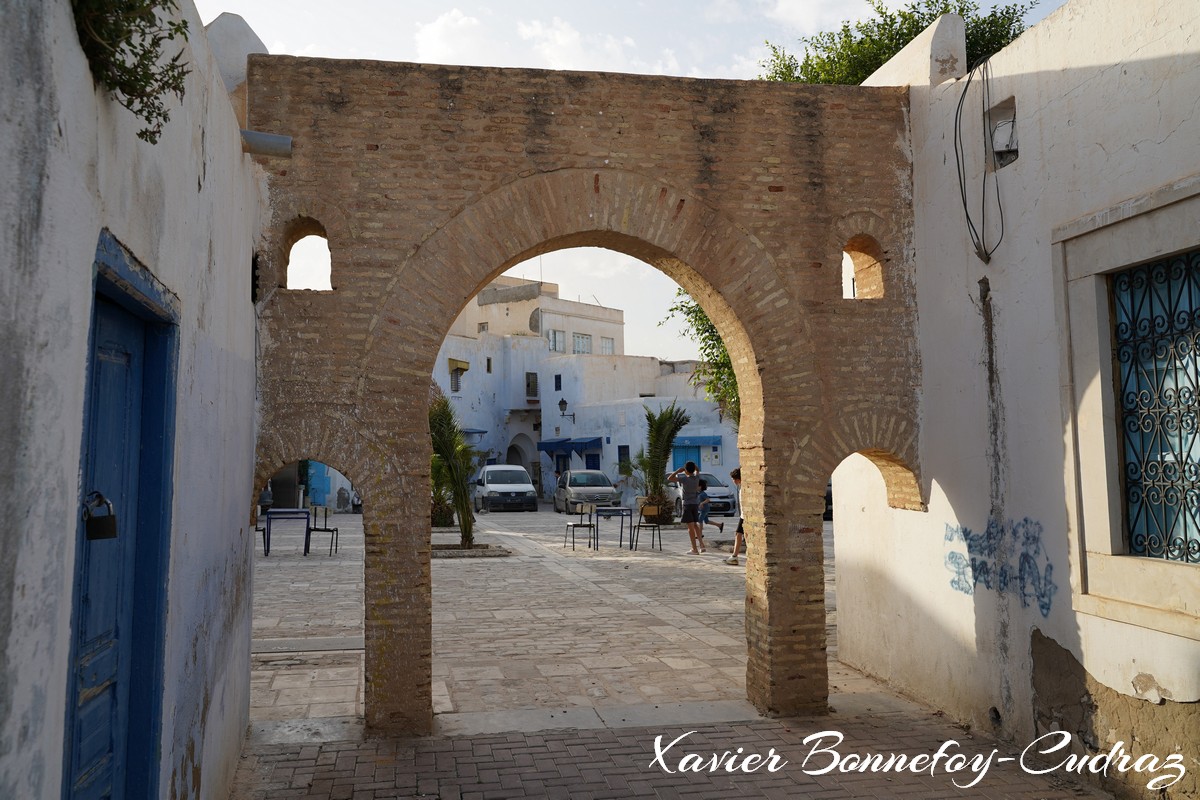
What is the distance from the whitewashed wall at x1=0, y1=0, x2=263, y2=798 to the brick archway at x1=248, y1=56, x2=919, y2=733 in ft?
6.01

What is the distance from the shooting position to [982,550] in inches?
253

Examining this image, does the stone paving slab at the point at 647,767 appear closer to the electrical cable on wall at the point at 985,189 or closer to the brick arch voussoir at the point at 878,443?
the brick arch voussoir at the point at 878,443

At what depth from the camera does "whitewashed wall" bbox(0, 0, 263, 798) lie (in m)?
2.02

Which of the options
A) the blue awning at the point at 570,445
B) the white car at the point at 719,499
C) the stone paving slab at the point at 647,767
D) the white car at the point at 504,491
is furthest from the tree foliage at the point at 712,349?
the blue awning at the point at 570,445

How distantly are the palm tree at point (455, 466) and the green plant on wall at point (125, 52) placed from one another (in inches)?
562

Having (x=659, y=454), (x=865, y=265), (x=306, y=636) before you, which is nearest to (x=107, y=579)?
(x=865, y=265)

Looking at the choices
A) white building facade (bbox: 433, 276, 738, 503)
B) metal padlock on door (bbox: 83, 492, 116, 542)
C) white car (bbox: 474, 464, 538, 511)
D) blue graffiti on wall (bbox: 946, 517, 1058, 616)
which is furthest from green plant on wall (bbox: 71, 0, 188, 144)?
white building facade (bbox: 433, 276, 738, 503)

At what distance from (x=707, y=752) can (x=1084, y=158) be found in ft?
14.1

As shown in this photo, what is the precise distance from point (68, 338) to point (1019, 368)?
5.49m

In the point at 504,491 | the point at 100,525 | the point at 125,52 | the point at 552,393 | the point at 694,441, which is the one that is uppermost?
the point at 552,393

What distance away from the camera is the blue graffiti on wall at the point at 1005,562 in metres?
5.77

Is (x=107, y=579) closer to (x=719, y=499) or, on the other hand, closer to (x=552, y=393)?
(x=719, y=499)

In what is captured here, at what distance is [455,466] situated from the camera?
1747 centimetres

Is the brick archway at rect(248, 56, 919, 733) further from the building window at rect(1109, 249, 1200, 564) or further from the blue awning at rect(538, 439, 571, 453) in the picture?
the blue awning at rect(538, 439, 571, 453)
